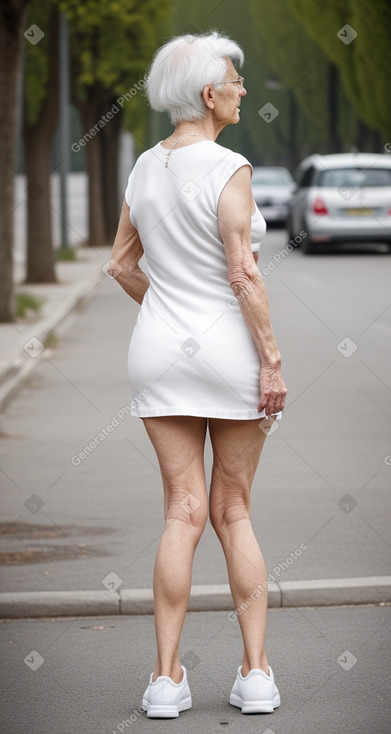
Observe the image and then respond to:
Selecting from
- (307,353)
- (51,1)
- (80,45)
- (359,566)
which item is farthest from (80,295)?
(359,566)

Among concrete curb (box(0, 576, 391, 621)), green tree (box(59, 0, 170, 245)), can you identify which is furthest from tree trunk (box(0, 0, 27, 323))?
green tree (box(59, 0, 170, 245))

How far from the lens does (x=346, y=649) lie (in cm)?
495

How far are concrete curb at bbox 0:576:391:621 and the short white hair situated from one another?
2082 mm

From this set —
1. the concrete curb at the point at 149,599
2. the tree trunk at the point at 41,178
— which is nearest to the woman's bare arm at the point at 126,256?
the concrete curb at the point at 149,599

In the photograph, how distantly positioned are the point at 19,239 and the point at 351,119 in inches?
896

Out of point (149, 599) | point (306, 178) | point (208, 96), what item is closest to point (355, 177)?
point (306, 178)

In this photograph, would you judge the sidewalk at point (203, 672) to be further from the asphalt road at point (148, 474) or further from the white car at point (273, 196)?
the white car at point (273, 196)

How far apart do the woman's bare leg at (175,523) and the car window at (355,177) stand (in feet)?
73.8

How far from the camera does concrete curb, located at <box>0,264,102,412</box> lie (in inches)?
447

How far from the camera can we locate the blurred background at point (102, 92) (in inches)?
613

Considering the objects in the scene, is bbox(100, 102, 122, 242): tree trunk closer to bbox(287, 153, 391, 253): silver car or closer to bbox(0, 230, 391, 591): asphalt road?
bbox(287, 153, 391, 253): silver car

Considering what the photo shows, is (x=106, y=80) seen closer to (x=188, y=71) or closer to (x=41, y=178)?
(x=41, y=178)

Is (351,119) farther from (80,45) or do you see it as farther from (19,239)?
(80,45)

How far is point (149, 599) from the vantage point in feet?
17.9
